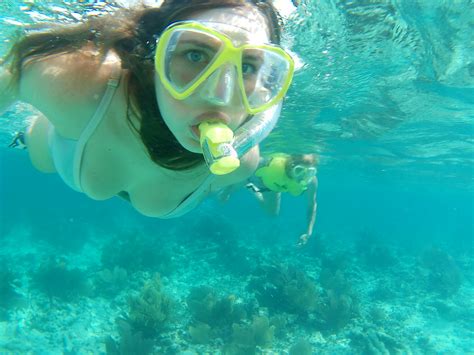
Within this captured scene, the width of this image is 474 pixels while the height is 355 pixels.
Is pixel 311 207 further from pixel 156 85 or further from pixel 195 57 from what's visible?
pixel 195 57

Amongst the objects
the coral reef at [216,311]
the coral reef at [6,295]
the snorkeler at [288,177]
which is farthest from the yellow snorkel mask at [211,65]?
the coral reef at [6,295]

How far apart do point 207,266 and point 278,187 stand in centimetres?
879

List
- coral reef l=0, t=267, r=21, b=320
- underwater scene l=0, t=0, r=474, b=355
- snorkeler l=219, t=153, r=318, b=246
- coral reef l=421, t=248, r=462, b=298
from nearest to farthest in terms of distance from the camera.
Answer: underwater scene l=0, t=0, r=474, b=355
snorkeler l=219, t=153, r=318, b=246
coral reef l=0, t=267, r=21, b=320
coral reef l=421, t=248, r=462, b=298

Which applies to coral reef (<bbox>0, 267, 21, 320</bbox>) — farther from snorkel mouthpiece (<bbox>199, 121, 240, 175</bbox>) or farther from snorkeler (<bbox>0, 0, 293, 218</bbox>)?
snorkel mouthpiece (<bbox>199, 121, 240, 175</bbox>)

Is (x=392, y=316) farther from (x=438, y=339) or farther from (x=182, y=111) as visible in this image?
(x=182, y=111)

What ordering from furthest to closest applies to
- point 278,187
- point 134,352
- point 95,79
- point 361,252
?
1. point 361,252
2. point 278,187
3. point 134,352
4. point 95,79

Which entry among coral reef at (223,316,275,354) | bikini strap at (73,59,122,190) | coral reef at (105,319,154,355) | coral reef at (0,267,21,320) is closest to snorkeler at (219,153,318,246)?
coral reef at (223,316,275,354)

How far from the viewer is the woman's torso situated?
2.52m

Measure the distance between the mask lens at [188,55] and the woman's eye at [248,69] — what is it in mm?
275

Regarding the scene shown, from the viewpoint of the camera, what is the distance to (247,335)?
30.8 ft

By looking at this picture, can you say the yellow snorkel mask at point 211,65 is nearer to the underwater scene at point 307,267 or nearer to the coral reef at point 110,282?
the underwater scene at point 307,267

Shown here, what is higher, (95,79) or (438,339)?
(95,79)

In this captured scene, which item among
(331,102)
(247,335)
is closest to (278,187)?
(247,335)

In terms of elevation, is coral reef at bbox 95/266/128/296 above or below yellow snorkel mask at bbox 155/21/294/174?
below
